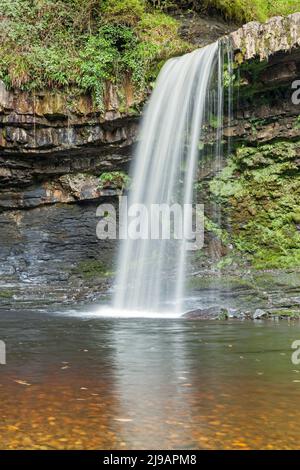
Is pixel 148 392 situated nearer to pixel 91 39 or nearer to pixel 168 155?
pixel 168 155

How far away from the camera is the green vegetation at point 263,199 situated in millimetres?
13984

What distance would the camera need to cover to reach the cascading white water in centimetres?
1372

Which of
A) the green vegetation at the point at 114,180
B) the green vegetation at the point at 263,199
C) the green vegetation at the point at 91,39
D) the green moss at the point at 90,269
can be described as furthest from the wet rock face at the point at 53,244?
the green vegetation at the point at 263,199

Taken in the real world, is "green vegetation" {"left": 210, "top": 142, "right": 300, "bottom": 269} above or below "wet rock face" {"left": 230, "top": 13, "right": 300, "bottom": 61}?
below

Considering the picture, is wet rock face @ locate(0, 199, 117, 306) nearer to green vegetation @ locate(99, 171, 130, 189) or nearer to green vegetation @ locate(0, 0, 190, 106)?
green vegetation @ locate(99, 171, 130, 189)

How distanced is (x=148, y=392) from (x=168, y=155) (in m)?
10.6

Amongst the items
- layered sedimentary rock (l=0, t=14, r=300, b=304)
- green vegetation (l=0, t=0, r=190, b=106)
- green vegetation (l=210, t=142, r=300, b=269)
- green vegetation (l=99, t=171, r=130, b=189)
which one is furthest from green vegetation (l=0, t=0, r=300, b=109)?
green vegetation (l=210, t=142, r=300, b=269)

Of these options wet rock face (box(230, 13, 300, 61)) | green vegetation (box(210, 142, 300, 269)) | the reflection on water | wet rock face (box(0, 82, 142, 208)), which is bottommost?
the reflection on water

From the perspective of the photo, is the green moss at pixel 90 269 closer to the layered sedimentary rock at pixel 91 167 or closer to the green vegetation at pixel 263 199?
the layered sedimentary rock at pixel 91 167

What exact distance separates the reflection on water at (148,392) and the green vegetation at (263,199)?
6.60 meters

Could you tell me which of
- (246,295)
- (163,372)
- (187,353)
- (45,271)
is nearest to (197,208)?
(246,295)

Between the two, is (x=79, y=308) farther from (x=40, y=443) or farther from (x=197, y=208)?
(x=40, y=443)

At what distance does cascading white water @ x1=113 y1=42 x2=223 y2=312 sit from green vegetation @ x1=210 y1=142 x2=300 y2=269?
95 centimetres

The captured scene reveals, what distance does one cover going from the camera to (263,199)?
1448 cm
